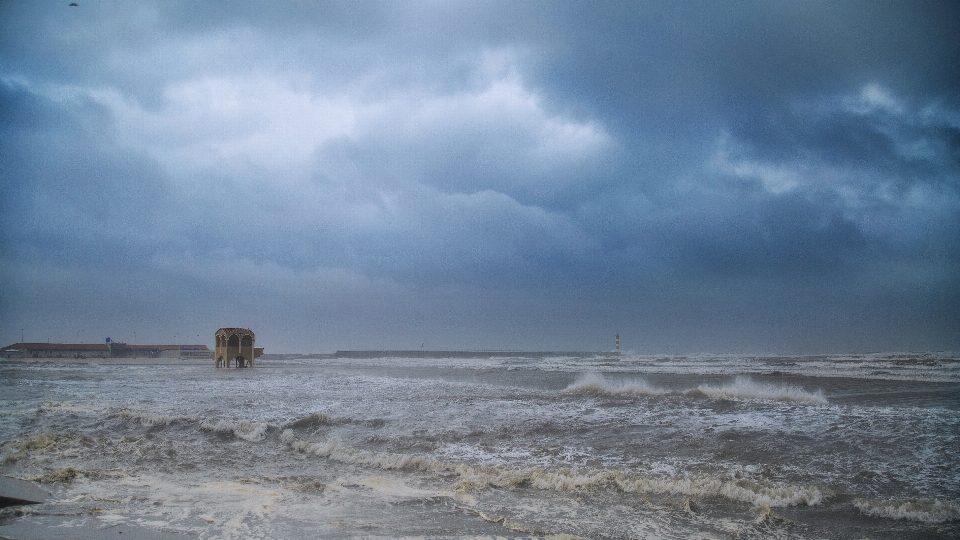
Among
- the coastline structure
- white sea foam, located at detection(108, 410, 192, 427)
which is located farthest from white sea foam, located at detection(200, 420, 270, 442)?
the coastline structure

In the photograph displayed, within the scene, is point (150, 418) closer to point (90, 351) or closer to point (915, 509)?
point (915, 509)

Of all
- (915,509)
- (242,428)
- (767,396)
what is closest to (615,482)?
(915,509)

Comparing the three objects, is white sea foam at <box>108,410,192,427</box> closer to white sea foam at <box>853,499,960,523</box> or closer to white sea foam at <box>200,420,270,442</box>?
white sea foam at <box>200,420,270,442</box>

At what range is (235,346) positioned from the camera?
5566cm

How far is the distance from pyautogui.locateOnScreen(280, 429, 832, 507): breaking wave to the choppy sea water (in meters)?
0.03

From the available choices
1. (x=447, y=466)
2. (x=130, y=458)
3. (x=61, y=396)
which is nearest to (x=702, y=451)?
(x=447, y=466)

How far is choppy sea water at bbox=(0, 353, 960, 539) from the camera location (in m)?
6.25

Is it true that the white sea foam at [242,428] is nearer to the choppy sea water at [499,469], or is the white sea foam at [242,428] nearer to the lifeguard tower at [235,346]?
the choppy sea water at [499,469]

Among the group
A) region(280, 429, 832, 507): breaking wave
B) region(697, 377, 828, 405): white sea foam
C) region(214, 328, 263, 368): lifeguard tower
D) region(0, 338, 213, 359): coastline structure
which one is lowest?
region(0, 338, 213, 359): coastline structure

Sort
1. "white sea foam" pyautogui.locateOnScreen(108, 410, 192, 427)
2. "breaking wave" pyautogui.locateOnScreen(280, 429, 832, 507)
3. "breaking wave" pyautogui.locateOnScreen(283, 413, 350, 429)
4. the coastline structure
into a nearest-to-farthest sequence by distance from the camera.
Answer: "breaking wave" pyautogui.locateOnScreen(280, 429, 832, 507) → "breaking wave" pyautogui.locateOnScreen(283, 413, 350, 429) → "white sea foam" pyautogui.locateOnScreen(108, 410, 192, 427) → the coastline structure

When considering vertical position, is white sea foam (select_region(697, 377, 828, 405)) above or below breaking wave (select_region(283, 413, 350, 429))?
above

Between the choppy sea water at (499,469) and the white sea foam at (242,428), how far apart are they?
0.24 feet

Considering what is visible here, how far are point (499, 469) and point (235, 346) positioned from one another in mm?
54703

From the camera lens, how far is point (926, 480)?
792cm
